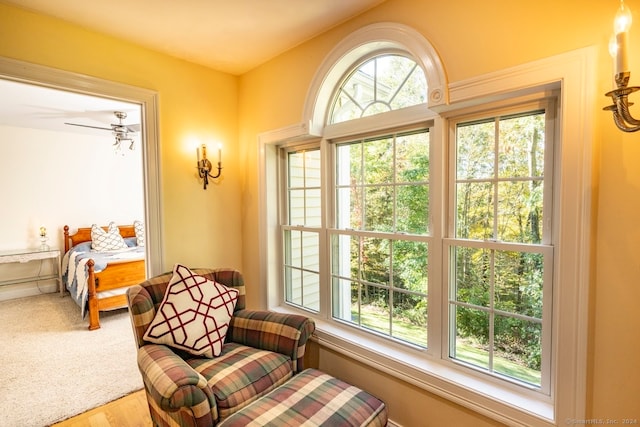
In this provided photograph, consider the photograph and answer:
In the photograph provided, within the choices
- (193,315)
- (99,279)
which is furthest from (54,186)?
(193,315)

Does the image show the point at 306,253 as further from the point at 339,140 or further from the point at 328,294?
the point at 339,140

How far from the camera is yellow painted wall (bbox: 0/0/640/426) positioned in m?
1.14

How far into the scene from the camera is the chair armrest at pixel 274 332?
6.15ft

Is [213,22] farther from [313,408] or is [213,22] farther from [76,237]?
[76,237]

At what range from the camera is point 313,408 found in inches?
55.7

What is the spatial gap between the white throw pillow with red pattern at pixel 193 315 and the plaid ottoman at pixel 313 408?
548 millimetres

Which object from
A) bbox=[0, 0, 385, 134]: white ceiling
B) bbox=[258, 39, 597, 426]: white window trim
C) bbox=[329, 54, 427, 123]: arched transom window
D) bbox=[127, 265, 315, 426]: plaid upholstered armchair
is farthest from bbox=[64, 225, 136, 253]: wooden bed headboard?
bbox=[258, 39, 597, 426]: white window trim

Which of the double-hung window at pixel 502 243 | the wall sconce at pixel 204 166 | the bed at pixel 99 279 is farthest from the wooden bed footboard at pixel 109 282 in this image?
the double-hung window at pixel 502 243

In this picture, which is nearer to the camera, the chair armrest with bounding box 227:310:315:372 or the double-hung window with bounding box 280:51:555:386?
the double-hung window with bounding box 280:51:555:386

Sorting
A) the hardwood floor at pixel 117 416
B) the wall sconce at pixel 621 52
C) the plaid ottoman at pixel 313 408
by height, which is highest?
the wall sconce at pixel 621 52

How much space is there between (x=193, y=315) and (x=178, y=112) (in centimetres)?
157

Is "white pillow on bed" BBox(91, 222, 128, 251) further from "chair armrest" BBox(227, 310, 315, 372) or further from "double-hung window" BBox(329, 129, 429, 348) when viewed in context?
"double-hung window" BBox(329, 129, 429, 348)

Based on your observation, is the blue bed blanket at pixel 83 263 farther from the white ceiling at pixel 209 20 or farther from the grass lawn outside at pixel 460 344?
the grass lawn outside at pixel 460 344

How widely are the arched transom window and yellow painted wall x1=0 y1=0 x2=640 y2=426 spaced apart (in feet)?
0.71
